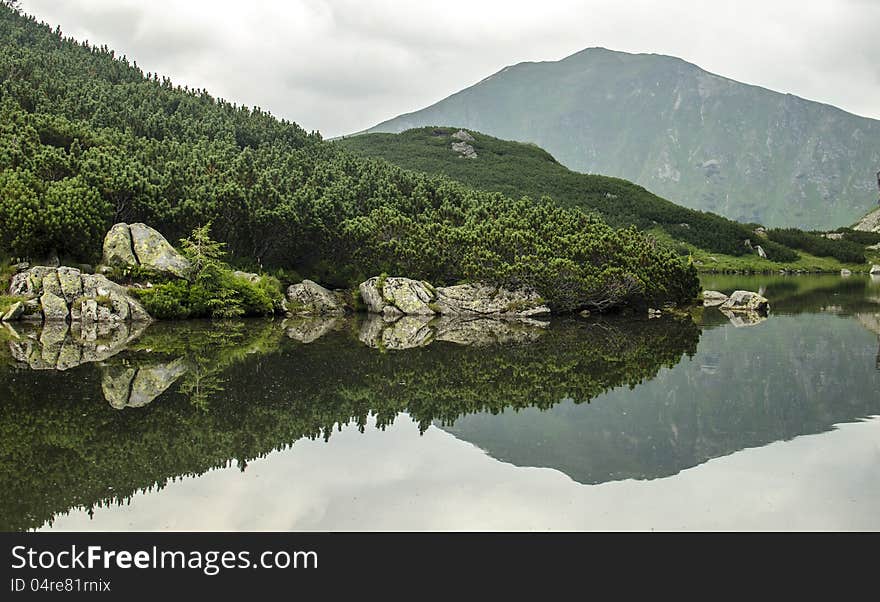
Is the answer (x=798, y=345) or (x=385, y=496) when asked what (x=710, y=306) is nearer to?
(x=798, y=345)

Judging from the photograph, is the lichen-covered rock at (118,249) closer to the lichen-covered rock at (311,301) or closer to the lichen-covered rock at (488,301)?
the lichen-covered rock at (311,301)

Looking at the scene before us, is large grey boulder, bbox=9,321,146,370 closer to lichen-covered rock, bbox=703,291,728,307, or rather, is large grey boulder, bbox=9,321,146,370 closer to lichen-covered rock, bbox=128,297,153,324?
lichen-covered rock, bbox=128,297,153,324

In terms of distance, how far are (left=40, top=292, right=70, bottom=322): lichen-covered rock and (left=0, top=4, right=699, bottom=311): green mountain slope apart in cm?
542

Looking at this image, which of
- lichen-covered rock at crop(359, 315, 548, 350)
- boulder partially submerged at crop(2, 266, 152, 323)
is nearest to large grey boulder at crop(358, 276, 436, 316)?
lichen-covered rock at crop(359, 315, 548, 350)

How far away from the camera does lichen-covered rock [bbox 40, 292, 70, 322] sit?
43938 millimetres

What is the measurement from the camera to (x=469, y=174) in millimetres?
171875

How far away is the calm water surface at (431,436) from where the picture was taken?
13.3 m

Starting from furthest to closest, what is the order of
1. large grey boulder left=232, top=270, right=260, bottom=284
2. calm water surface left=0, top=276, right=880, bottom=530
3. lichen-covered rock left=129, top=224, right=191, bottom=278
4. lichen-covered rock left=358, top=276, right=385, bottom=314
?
lichen-covered rock left=358, top=276, right=385, bottom=314, large grey boulder left=232, top=270, right=260, bottom=284, lichen-covered rock left=129, top=224, right=191, bottom=278, calm water surface left=0, top=276, right=880, bottom=530

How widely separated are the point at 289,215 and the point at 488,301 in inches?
700

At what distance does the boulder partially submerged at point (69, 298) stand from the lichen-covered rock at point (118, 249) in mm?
2209

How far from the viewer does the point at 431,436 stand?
64.9ft
